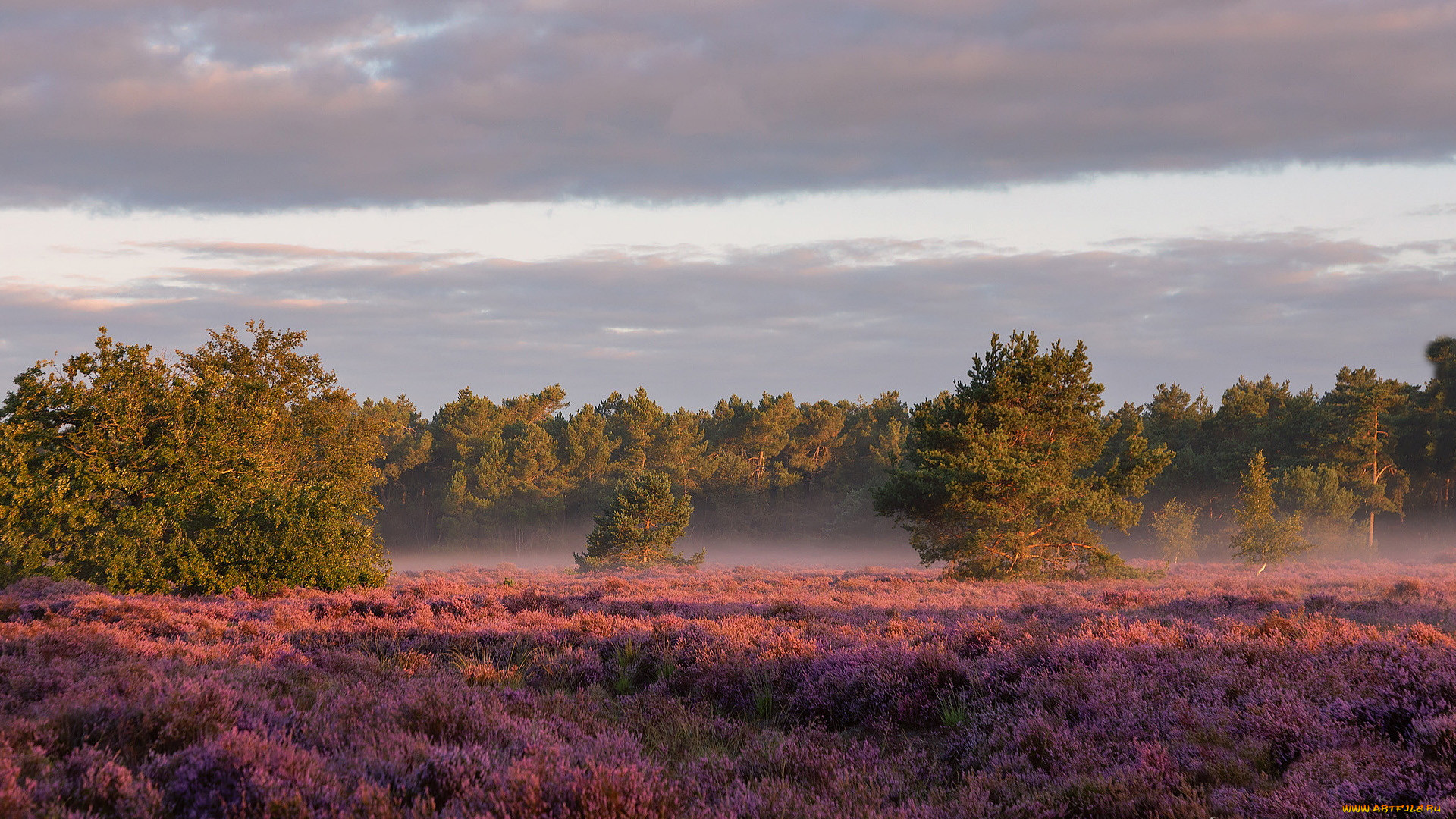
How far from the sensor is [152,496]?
54.2ft

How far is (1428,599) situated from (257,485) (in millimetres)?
23961

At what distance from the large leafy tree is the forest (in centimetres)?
2458

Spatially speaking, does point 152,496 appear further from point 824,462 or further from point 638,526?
point 824,462

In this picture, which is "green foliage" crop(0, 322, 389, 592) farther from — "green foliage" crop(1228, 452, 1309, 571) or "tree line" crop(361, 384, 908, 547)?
"tree line" crop(361, 384, 908, 547)

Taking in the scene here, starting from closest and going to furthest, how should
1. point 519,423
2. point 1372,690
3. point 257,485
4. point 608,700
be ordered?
point 1372,690
point 608,700
point 257,485
point 519,423

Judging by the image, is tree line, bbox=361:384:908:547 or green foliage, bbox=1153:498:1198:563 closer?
green foliage, bbox=1153:498:1198:563

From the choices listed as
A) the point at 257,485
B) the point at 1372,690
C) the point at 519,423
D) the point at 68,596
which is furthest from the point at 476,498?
the point at 1372,690

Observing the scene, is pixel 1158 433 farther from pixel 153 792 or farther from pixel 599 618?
pixel 153 792

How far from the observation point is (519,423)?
74.9 m

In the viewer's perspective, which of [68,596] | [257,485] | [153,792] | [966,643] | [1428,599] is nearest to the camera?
[153,792]

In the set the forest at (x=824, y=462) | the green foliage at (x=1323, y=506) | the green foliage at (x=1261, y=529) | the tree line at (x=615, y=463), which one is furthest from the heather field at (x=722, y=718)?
the tree line at (x=615, y=463)

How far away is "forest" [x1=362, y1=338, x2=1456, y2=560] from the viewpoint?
5659cm

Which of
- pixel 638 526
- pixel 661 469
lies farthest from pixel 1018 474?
pixel 661 469

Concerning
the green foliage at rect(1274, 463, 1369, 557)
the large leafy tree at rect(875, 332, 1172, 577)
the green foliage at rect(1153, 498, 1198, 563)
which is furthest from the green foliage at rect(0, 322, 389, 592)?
the green foliage at rect(1274, 463, 1369, 557)
